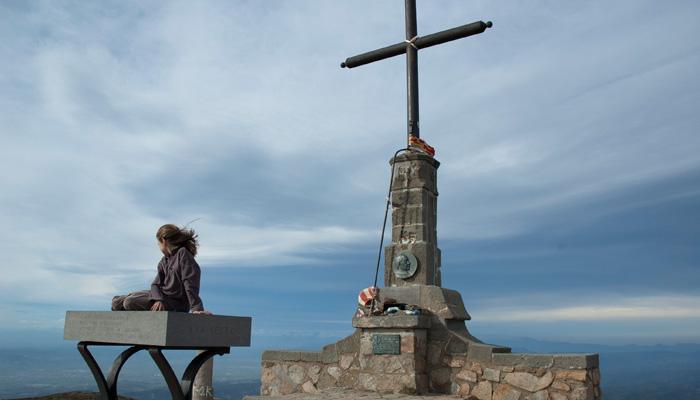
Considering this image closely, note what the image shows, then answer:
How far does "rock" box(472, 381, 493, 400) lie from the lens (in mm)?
6914

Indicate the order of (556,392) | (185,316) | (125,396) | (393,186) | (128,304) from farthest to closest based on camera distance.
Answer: (125,396), (393,186), (556,392), (128,304), (185,316)

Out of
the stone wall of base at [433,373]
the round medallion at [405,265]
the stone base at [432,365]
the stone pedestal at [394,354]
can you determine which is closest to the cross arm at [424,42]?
the round medallion at [405,265]

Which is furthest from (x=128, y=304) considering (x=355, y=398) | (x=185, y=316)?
(x=355, y=398)

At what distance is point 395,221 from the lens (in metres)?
8.13

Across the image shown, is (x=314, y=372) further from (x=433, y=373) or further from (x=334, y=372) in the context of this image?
(x=433, y=373)

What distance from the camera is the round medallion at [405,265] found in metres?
7.82

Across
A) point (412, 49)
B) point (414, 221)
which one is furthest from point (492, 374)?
point (412, 49)

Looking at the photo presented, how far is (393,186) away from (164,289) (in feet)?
14.4

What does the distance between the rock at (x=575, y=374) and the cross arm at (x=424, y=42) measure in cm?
474

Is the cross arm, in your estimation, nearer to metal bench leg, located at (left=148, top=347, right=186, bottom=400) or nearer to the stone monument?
the stone monument

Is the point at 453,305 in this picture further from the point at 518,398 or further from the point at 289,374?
the point at 289,374

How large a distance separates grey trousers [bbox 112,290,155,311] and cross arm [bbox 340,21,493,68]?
6.06m

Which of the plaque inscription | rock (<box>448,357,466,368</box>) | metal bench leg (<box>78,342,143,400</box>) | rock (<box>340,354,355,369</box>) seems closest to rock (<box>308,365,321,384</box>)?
rock (<box>340,354,355,369</box>)

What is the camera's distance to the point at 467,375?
7.12 meters
